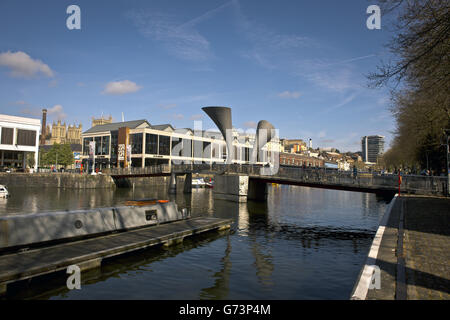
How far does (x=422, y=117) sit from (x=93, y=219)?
111 ft

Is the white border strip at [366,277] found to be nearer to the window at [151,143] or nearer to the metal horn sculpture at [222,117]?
the metal horn sculpture at [222,117]

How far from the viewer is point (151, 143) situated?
3543 inches

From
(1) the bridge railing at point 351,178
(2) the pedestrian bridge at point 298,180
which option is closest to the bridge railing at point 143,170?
(2) the pedestrian bridge at point 298,180

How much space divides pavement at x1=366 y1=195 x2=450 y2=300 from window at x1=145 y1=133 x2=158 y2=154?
263 feet

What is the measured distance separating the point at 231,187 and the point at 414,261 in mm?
36997

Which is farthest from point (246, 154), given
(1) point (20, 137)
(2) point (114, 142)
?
(1) point (20, 137)

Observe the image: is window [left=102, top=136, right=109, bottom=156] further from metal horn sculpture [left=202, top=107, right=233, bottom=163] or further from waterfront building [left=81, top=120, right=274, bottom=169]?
metal horn sculpture [left=202, top=107, right=233, bottom=163]

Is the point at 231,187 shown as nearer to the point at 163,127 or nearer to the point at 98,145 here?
the point at 163,127

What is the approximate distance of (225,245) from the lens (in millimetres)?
18094

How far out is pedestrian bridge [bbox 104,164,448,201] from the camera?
102ft

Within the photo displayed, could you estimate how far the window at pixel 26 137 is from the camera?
2886 inches
